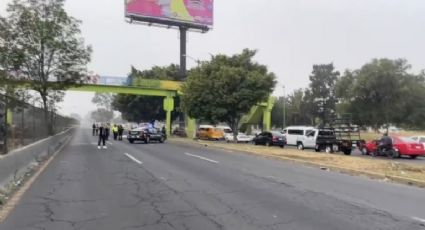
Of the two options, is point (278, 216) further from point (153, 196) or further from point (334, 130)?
point (334, 130)

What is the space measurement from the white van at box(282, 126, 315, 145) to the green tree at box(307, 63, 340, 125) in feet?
256

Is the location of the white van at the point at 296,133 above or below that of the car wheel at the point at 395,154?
above

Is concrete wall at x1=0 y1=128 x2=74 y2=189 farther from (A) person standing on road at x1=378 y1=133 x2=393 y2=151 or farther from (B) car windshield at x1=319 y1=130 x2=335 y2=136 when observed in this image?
(B) car windshield at x1=319 y1=130 x2=335 y2=136

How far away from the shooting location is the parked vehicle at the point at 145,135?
43.0 metres

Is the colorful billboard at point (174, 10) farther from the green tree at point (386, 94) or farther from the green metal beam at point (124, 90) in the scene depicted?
the green tree at point (386, 94)

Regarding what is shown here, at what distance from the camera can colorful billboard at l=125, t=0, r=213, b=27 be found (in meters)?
72.9

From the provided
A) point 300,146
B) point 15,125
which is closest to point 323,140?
point 300,146

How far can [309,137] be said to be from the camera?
3891 cm

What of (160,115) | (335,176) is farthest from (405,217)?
(160,115)

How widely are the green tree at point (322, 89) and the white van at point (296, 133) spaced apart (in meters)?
78.2

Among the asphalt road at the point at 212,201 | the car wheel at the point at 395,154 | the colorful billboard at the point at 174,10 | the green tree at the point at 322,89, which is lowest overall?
the asphalt road at the point at 212,201

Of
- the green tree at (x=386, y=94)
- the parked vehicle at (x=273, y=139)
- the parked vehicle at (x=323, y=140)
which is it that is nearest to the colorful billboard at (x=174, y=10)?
the green tree at (x=386, y=94)

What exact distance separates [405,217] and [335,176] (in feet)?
26.3

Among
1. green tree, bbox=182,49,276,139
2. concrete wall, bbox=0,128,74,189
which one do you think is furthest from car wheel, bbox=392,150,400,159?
concrete wall, bbox=0,128,74,189
